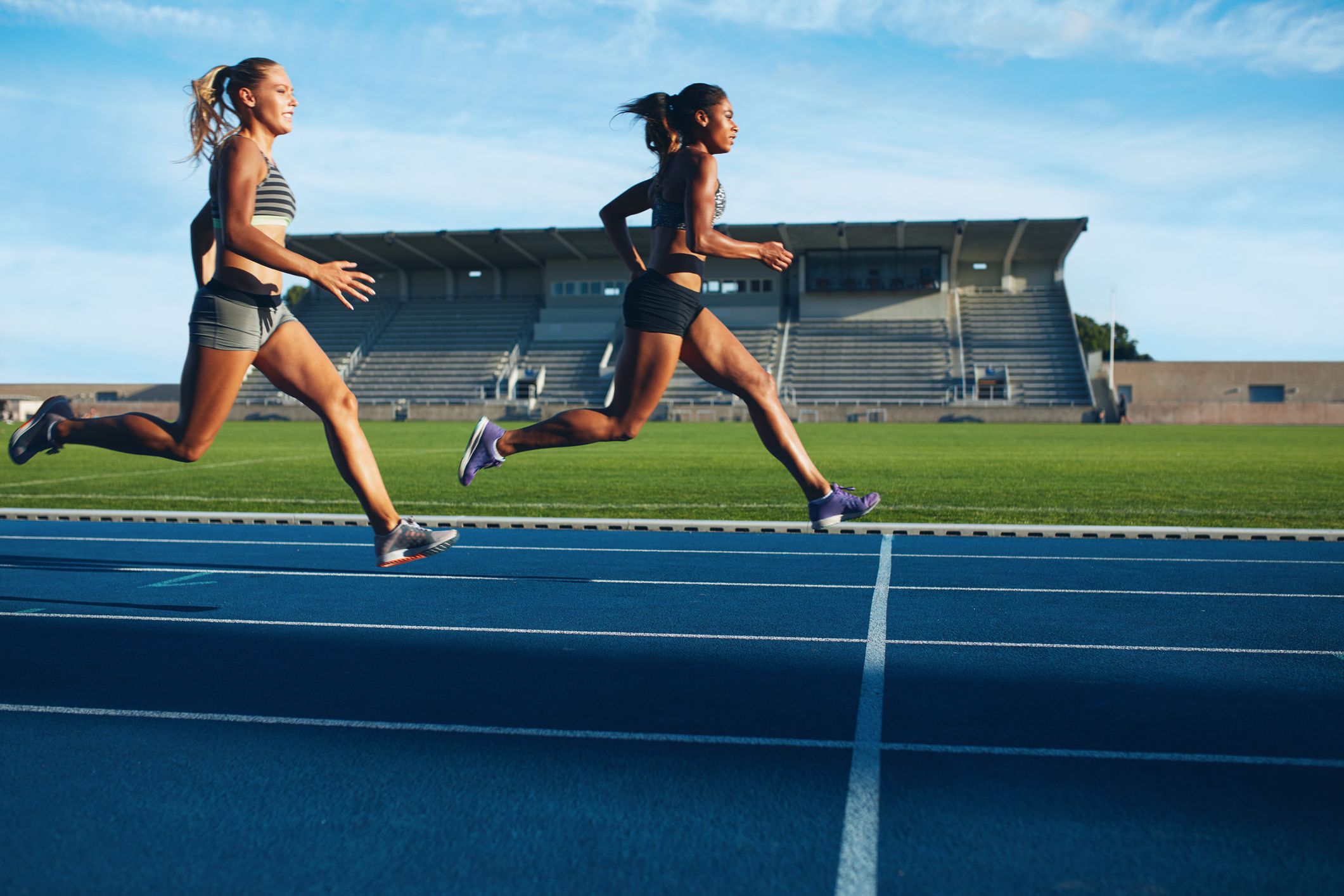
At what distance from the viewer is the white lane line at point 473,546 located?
22.6ft

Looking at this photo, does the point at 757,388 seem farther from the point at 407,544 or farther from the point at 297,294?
the point at 297,294

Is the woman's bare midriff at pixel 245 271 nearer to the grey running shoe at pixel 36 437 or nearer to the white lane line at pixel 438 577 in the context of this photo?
the grey running shoe at pixel 36 437

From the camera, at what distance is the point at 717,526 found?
319 inches

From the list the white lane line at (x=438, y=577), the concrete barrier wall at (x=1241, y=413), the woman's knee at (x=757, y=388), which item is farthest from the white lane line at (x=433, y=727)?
the concrete barrier wall at (x=1241, y=413)

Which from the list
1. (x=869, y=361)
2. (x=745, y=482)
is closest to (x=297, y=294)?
(x=869, y=361)

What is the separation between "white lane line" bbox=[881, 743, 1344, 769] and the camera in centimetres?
277

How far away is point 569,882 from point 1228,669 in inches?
107

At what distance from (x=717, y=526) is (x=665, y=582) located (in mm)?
2404

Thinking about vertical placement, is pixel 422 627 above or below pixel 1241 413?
below

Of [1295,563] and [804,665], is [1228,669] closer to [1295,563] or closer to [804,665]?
[804,665]

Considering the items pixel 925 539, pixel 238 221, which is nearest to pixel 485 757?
pixel 238 221

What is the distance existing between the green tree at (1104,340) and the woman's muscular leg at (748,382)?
95.3 metres

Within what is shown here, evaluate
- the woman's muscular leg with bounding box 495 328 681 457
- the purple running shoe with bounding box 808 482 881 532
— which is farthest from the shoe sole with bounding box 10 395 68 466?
the purple running shoe with bounding box 808 482 881 532

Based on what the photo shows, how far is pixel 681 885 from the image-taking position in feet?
6.89
